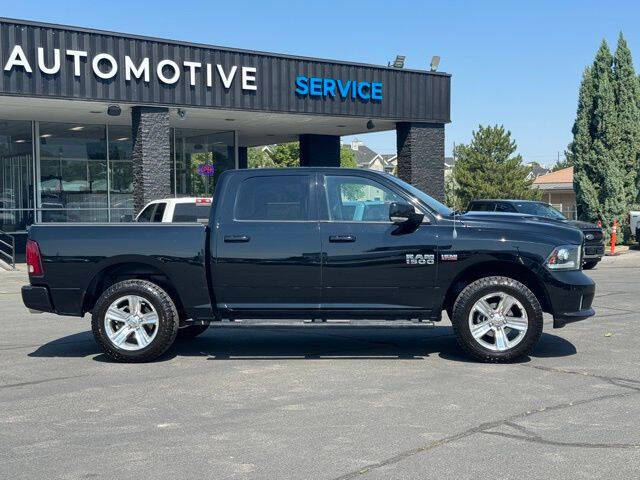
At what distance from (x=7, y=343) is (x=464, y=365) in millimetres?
5400

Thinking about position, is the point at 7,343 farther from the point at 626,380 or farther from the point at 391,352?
the point at 626,380

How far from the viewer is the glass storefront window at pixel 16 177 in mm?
22703

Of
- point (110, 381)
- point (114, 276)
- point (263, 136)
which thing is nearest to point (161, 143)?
point (263, 136)

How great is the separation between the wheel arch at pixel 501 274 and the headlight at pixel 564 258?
0.73 feet

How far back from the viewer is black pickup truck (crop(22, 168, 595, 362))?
7.56m

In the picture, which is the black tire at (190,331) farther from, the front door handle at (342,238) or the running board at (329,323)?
the front door handle at (342,238)

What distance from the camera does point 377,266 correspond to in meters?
7.62

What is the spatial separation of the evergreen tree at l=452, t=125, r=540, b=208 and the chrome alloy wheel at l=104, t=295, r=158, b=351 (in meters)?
55.4

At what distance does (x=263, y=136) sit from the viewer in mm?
29031

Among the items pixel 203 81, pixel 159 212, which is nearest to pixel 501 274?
pixel 159 212

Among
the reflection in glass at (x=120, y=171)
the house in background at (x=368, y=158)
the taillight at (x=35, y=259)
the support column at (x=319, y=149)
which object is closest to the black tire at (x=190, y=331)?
the taillight at (x=35, y=259)

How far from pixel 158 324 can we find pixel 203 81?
12941mm

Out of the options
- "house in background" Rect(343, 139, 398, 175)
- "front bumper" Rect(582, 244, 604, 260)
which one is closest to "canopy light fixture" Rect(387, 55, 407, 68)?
"front bumper" Rect(582, 244, 604, 260)

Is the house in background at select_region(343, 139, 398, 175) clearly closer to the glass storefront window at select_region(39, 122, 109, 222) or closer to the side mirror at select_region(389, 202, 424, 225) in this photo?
the glass storefront window at select_region(39, 122, 109, 222)
